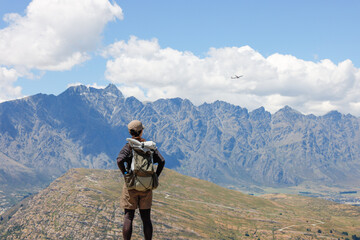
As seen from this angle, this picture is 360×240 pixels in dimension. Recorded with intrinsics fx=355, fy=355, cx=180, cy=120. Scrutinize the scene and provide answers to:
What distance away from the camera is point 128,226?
17844 millimetres

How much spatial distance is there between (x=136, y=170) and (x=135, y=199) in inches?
75.0

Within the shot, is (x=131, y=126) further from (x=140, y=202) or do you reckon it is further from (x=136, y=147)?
(x=140, y=202)

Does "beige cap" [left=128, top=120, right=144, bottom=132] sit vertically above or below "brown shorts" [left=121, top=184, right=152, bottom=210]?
Result: above

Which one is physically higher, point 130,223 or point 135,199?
point 135,199

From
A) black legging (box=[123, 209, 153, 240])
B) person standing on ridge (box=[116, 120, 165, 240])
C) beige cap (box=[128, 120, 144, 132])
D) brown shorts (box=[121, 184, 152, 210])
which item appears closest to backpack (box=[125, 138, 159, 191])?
person standing on ridge (box=[116, 120, 165, 240])

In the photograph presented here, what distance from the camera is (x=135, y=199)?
17.8 m

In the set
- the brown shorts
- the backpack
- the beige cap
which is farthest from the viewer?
the beige cap

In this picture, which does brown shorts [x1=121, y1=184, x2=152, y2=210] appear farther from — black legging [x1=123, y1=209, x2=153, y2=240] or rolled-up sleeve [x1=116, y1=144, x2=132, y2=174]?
rolled-up sleeve [x1=116, y1=144, x2=132, y2=174]

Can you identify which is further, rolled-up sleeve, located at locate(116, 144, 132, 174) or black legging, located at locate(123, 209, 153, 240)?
black legging, located at locate(123, 209, 153, 240)

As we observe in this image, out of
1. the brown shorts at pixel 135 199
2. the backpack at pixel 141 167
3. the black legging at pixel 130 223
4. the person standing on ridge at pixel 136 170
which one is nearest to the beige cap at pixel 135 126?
the person standing on ridge at pixel 136 170

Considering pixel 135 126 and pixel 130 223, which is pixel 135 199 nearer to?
pixel 130 223

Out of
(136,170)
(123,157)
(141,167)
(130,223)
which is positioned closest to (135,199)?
(130,223)

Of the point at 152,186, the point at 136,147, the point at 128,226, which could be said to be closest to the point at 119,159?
the point at 136,147

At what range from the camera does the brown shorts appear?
17.7 meters
